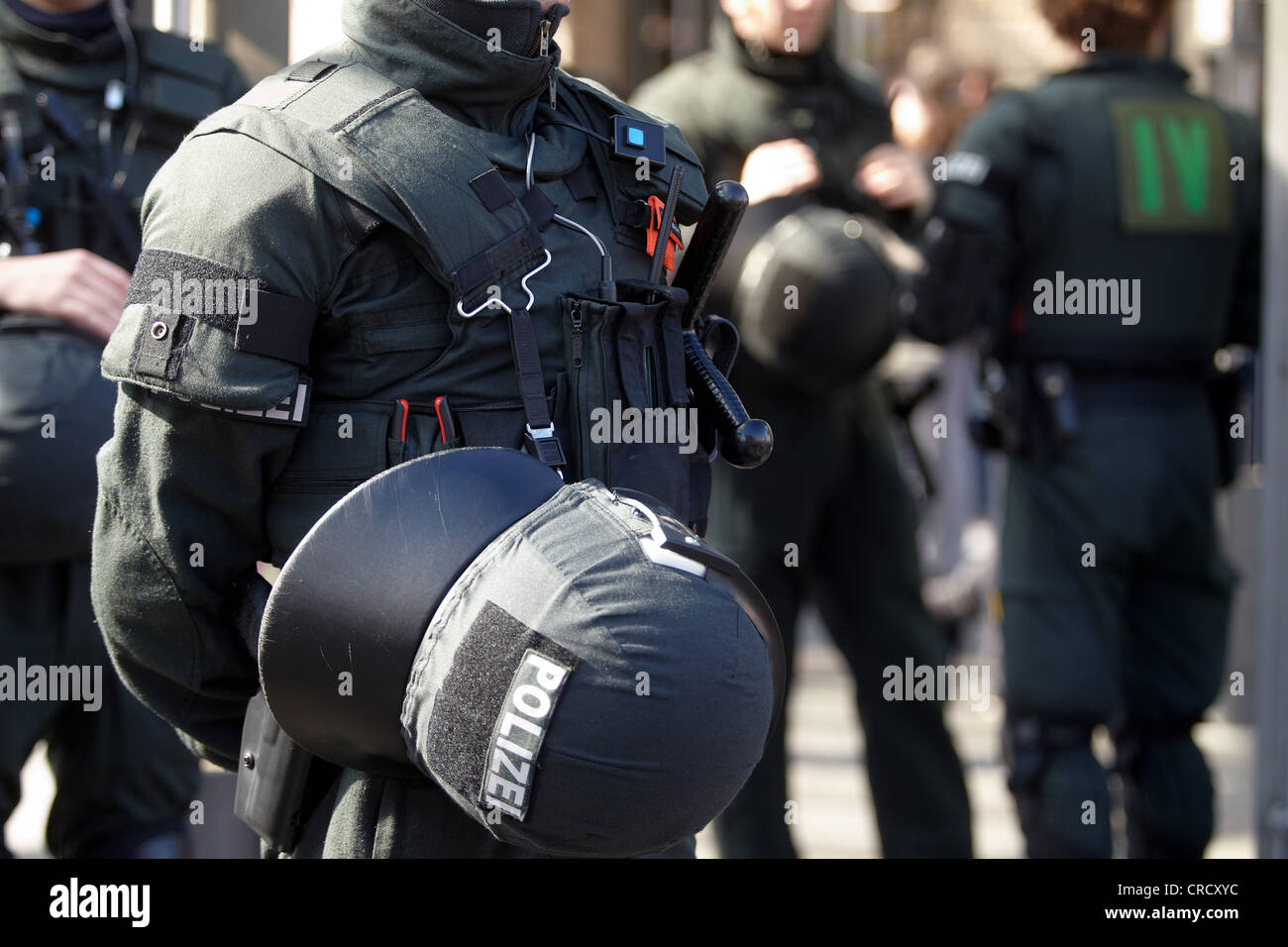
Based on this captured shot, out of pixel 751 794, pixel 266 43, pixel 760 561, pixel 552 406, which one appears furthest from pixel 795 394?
pixel 552 406

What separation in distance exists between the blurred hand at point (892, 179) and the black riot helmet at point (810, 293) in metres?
0.23

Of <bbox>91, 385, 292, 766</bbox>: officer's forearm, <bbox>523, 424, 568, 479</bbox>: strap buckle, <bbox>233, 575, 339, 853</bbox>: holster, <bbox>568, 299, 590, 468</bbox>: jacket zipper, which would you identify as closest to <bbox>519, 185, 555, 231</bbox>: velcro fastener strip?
<bbox>568, 299, 590, 468</bbox>: jacket zipper

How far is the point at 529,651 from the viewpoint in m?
1.46

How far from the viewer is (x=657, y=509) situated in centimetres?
163

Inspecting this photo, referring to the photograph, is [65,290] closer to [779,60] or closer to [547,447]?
[547,447]

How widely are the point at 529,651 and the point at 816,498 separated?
2173mm

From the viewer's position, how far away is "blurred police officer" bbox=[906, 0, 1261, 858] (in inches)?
137

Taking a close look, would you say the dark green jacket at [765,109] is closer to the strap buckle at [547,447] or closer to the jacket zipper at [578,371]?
the jacket zipper at [578,371]

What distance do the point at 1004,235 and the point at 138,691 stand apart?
7.49 feet

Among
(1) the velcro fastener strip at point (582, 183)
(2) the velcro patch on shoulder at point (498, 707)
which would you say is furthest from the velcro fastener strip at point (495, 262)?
(2) the velcro patch on shoulder at point (498, 707)

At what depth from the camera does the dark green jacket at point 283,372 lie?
1.69 metres

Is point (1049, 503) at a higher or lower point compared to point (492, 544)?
lower

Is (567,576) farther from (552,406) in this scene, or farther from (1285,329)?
(1285,329)

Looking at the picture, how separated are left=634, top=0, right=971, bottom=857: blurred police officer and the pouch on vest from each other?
64.4 inches
